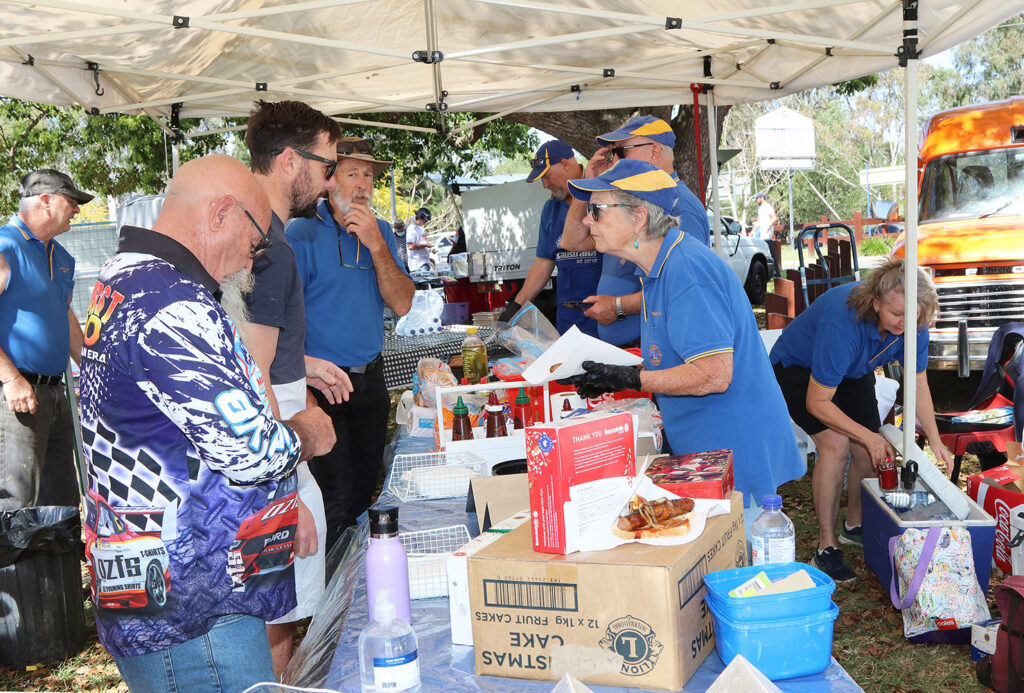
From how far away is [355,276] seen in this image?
384 centimetres

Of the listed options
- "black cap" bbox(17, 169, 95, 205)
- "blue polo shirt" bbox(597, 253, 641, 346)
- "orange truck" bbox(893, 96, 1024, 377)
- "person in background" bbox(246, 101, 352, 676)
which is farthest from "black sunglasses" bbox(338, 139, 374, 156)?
"orange truck" bbox(893, 96, 1024, 377)

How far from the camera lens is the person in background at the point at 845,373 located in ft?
13.1

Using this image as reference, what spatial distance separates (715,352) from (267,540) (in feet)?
4.52

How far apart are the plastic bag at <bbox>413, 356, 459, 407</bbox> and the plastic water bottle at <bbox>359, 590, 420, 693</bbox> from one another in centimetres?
243

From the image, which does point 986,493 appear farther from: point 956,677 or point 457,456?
point 457,456

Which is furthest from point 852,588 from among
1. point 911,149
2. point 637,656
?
point 637,656

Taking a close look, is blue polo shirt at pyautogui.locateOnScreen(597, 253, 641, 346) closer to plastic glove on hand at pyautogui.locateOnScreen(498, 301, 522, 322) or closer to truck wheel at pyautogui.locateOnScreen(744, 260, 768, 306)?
plastic glove on hand at pyautogui.locateOnScreen(498, 301, 522, 322)

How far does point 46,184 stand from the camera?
457 centimetres

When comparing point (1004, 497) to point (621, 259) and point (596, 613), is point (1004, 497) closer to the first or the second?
point (621, 259)

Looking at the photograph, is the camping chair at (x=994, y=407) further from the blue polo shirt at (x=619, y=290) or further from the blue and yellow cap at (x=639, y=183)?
the blue and yellow cap at (x=639, y=183)

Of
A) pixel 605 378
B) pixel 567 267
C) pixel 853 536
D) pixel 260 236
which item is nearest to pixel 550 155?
pixel 567 267

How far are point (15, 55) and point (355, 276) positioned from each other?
6.98 feet

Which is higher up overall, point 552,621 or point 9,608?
point 552,621

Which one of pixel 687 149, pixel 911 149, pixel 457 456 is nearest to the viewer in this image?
pixel 457 456
